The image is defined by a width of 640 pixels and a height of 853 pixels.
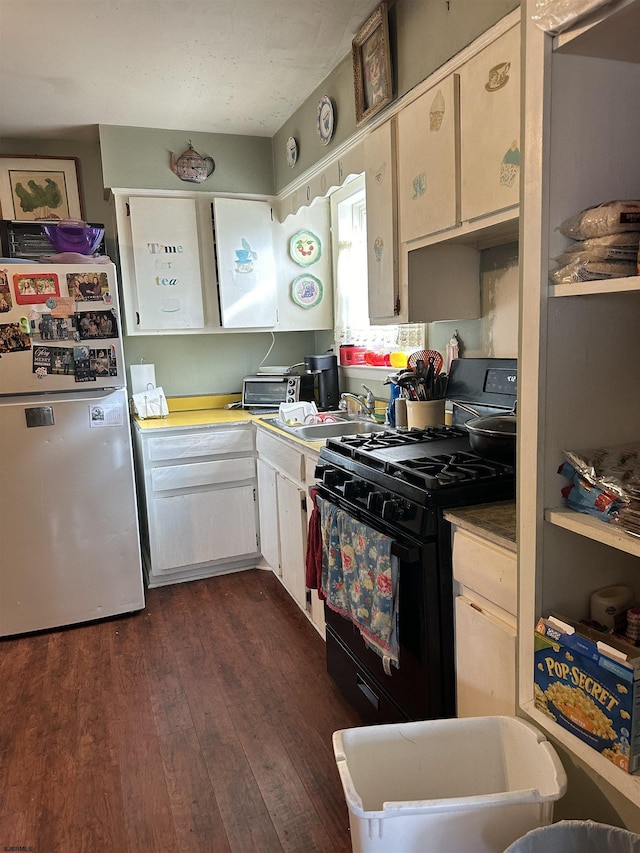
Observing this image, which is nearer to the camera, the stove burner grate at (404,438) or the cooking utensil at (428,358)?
the stove burner grate at (404,438)

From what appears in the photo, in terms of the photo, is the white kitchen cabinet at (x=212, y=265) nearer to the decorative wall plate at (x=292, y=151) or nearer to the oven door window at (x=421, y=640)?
the decorative wall plate at (x=292, y=151)

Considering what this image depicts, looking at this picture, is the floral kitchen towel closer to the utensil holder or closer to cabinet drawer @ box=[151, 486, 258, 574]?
the utensil holder

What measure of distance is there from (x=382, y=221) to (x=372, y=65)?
0.57 meters

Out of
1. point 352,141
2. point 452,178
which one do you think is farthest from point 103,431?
point 452,178

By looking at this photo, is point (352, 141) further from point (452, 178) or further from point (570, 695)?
point (570, 695)

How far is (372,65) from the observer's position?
82.7 inches

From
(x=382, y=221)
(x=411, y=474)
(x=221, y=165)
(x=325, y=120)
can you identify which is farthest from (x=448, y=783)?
(x=221, y=165)

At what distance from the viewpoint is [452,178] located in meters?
1.73

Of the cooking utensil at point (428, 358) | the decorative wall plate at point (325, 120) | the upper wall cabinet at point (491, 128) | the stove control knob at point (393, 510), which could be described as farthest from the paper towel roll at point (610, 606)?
the decorative wall plate at point (325, 120)

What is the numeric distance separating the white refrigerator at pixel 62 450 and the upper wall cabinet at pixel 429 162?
1439mm

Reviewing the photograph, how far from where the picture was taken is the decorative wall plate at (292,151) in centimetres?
296

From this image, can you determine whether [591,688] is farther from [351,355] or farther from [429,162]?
[351,355]

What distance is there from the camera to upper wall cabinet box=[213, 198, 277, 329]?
324cm

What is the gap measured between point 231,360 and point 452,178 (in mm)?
2195
